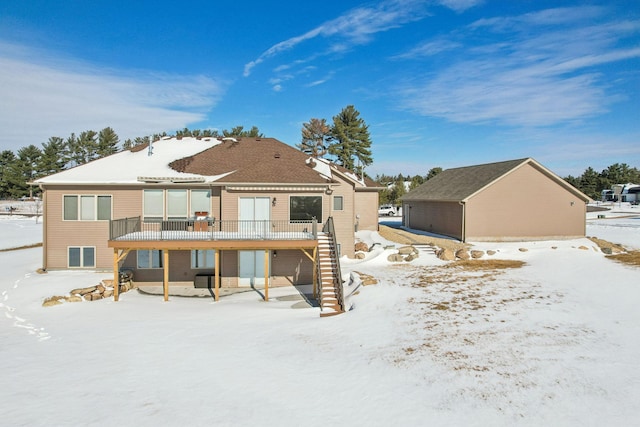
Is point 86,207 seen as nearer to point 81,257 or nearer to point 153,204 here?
point 81,257

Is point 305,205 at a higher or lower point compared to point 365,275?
higher

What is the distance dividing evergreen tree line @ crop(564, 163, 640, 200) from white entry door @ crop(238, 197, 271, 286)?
94.0 m

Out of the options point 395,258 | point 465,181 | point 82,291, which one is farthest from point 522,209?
point 82,291

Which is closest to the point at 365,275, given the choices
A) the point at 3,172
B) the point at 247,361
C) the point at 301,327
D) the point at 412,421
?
the point at 301,327

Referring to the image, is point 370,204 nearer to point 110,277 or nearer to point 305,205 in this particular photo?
point 305,205

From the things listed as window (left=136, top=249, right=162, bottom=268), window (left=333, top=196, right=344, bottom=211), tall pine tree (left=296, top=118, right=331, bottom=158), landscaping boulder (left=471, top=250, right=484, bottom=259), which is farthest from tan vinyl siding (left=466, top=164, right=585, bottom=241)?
tall pine tree (left=296, top=118, right=331, bottom=158)

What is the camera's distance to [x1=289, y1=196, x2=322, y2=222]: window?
2045 centimetres

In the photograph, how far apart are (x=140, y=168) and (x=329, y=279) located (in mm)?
13077

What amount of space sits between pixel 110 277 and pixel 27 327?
247 inches

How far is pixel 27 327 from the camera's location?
541 inches

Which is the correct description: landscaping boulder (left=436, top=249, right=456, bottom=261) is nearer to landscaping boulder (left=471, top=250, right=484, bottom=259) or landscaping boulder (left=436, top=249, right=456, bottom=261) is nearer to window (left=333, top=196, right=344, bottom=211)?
landscaping boulder (left=471, top=250, right=484, bottom=259)

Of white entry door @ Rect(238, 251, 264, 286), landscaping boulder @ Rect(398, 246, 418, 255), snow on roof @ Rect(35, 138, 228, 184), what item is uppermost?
snow on roof @ Rect(35, 138, 228, 184)

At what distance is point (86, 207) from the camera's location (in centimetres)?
2112

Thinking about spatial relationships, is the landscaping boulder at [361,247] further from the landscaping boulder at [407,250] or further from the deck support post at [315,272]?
the deck support post at [315,272]
